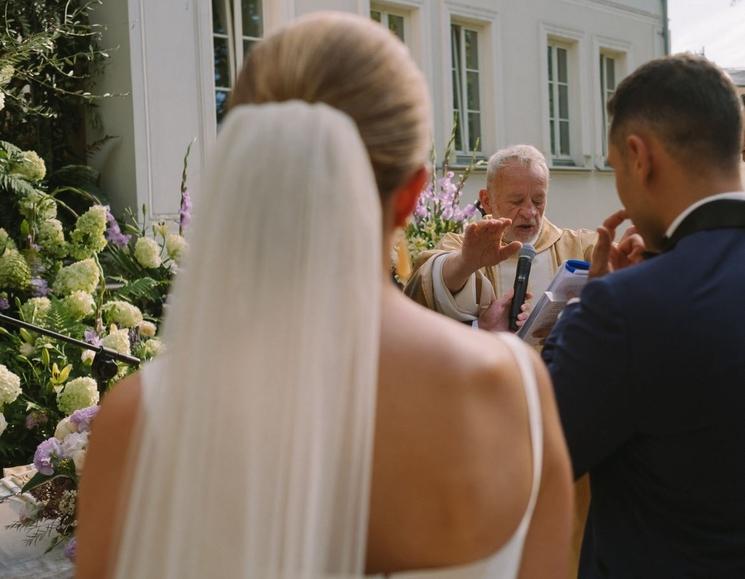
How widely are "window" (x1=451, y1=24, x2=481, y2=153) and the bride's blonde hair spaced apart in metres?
9.95

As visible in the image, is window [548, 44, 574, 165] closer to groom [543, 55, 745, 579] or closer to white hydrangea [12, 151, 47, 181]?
white hydrangea [12, 151, 47, 181]

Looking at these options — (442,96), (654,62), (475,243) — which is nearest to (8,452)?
(475,243)

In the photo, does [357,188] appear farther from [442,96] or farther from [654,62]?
[442,96]

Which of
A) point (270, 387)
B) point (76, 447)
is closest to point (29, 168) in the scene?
point (76, 447)

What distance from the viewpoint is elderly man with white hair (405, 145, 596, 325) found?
346 cm

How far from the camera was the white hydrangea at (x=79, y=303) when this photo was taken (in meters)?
4.29

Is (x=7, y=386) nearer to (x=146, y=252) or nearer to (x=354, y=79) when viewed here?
(x=146, y=252)

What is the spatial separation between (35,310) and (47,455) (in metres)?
1.68

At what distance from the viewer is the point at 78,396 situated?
3.62m

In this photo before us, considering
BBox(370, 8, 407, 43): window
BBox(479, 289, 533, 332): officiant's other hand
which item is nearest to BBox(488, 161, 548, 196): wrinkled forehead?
BBox(479, 289, 533, 332): officiant's other hand

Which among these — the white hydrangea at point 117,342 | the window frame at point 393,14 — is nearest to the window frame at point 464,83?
the window frame at point 393,14

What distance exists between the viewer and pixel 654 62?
1.88 metres

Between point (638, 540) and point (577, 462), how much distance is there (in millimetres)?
212

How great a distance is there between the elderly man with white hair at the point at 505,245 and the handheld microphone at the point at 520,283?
21cm
